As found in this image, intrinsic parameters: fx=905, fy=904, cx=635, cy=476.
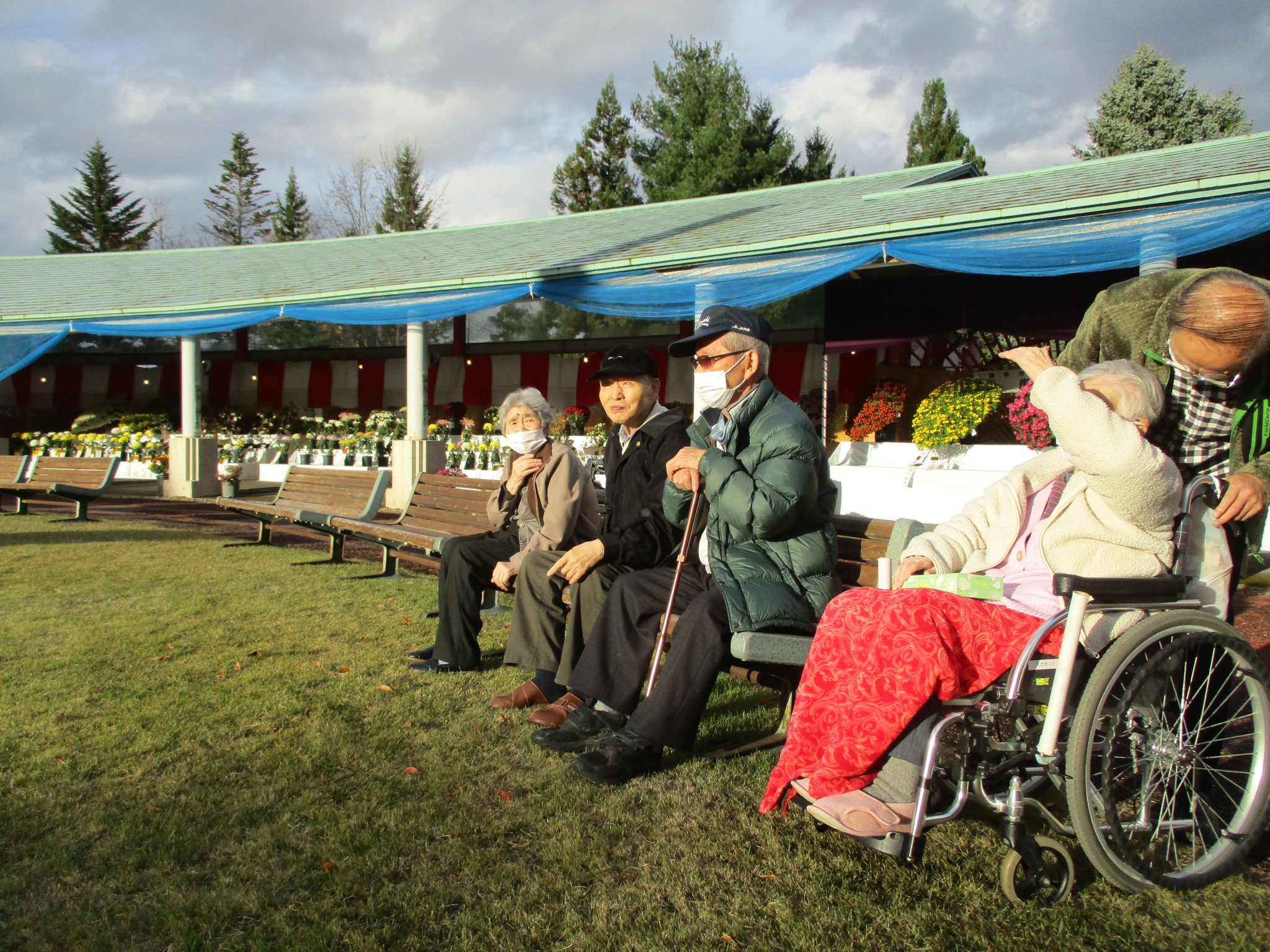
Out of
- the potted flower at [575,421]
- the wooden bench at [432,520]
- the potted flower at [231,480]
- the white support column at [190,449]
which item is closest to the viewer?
the wooden bench at [432,520]

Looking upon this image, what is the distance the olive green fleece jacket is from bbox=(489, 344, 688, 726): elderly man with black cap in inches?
61.9

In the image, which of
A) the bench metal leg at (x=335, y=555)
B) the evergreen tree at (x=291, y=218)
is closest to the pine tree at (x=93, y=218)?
the evergreen tree at (x=291, y=218)

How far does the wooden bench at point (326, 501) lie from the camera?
710 centimetres

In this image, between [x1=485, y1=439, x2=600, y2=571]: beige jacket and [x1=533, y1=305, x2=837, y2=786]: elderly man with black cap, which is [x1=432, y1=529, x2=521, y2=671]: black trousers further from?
[x1=533, y1=305, x2=837, y2=786]: elderly man with black cap

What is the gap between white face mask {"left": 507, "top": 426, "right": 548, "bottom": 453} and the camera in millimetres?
4492

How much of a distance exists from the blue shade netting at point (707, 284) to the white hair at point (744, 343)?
5.81 m

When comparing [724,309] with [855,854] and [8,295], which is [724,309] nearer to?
[855,854]

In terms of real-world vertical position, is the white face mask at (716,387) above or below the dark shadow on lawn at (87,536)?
above

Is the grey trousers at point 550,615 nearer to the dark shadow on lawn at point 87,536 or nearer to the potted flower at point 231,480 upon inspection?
the dark shadow on lawn at point 87,536

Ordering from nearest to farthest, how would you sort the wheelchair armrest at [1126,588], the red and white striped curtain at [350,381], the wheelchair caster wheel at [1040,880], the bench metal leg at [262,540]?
the wheelchair armrest at [1126,588]
the wheelchair caster wheel at [1040,880]
the bench metal leg at [262,540]
the red and white striped curtain at [350,381]

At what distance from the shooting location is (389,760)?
10.5 ft

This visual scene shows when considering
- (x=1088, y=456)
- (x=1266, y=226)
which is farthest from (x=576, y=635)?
(x=1266, y=226)

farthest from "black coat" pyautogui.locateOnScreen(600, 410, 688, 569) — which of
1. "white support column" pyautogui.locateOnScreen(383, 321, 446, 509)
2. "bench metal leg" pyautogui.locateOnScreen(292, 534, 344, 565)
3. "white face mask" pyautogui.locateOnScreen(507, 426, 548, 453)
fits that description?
"white support column" pyautogui.locateOnScreen(383, 321, 446, 509)

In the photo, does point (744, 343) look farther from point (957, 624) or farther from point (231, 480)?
point (231, 480)
